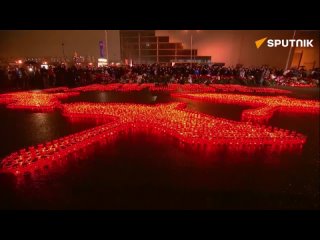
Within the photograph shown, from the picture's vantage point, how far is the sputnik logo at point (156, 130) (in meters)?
4.92

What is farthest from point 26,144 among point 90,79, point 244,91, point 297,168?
point 90,79

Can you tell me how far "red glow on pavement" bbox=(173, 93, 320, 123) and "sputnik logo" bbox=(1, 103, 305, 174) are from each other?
1.75 meters

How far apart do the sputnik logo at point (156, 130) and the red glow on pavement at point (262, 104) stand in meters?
1.75

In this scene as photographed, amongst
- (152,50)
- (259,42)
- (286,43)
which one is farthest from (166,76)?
(152,50)

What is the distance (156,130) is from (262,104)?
5.67 metres

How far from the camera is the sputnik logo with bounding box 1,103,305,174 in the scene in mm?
4917

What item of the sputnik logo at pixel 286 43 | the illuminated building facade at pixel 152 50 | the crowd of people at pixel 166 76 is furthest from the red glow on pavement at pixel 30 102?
the sputnik logo at pixel 286 43

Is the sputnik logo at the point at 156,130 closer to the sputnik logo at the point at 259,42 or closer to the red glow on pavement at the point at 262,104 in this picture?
the red glow on pavement at the point at 262,104

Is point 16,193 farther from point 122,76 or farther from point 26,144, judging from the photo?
point 122,76

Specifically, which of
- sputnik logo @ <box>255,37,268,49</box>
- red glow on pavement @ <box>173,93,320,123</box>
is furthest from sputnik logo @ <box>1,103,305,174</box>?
sputnik logo @ <box>255,37,268,49</box>

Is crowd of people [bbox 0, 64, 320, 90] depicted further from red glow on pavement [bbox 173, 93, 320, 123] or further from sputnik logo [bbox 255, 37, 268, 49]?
red glow on pavement [bbox 173, 93, 320, 123]

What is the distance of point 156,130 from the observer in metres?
6.87

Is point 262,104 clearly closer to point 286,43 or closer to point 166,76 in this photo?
point 166,76

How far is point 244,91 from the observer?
48.4 feet
